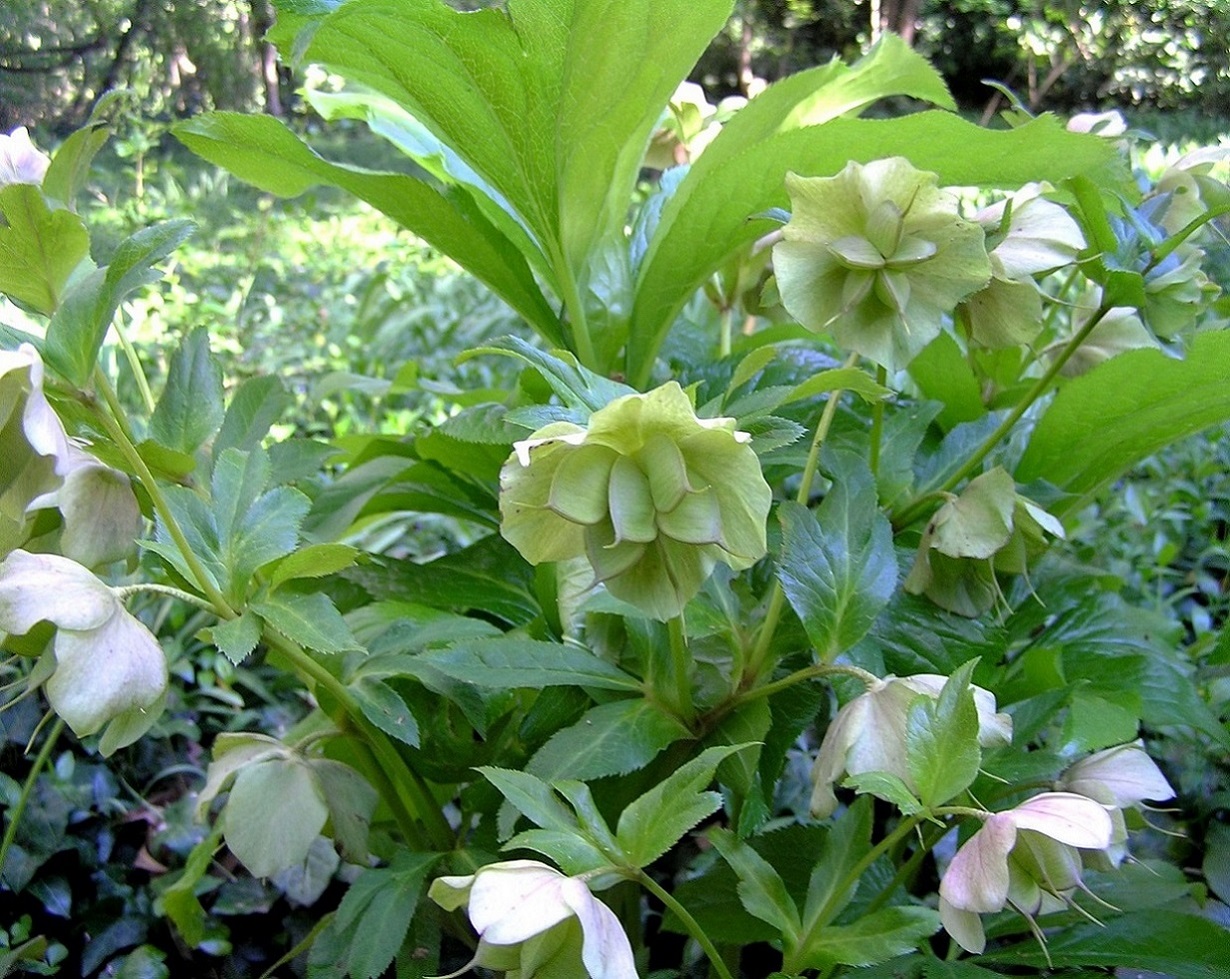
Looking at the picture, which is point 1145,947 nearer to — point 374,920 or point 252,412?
point 374,920

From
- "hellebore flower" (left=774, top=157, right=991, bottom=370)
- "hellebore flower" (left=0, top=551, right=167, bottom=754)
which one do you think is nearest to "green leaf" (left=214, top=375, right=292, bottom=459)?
"hellebore flower" (left=0, top=551, right=167, bottom=754)

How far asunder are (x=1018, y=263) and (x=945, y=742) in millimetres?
263

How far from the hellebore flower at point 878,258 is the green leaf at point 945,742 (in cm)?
15

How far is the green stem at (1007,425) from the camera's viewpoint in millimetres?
524

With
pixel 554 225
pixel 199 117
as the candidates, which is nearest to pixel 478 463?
pixel 554 225

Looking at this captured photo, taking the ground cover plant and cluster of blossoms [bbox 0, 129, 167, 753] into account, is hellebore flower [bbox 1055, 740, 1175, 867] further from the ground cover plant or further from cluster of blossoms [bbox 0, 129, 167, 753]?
cluster of blossoms [bbox 0, 129, 167, 753]

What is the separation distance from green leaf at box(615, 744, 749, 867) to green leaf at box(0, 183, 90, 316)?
0.34 metres

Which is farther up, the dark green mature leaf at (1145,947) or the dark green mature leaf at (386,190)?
the dark green mature leaf at (386,190)

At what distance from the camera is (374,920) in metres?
0.51

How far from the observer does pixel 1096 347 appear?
2.18ft

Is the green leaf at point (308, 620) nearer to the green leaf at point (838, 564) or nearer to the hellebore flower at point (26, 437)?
the hellebore flower at point (26, 437)

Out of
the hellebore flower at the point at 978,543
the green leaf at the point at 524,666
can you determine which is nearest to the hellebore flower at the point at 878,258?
the hellebore flower at the point at 978,543

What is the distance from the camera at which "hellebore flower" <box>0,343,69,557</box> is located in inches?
14.2

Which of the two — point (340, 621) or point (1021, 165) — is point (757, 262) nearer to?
point (1021, 165)
